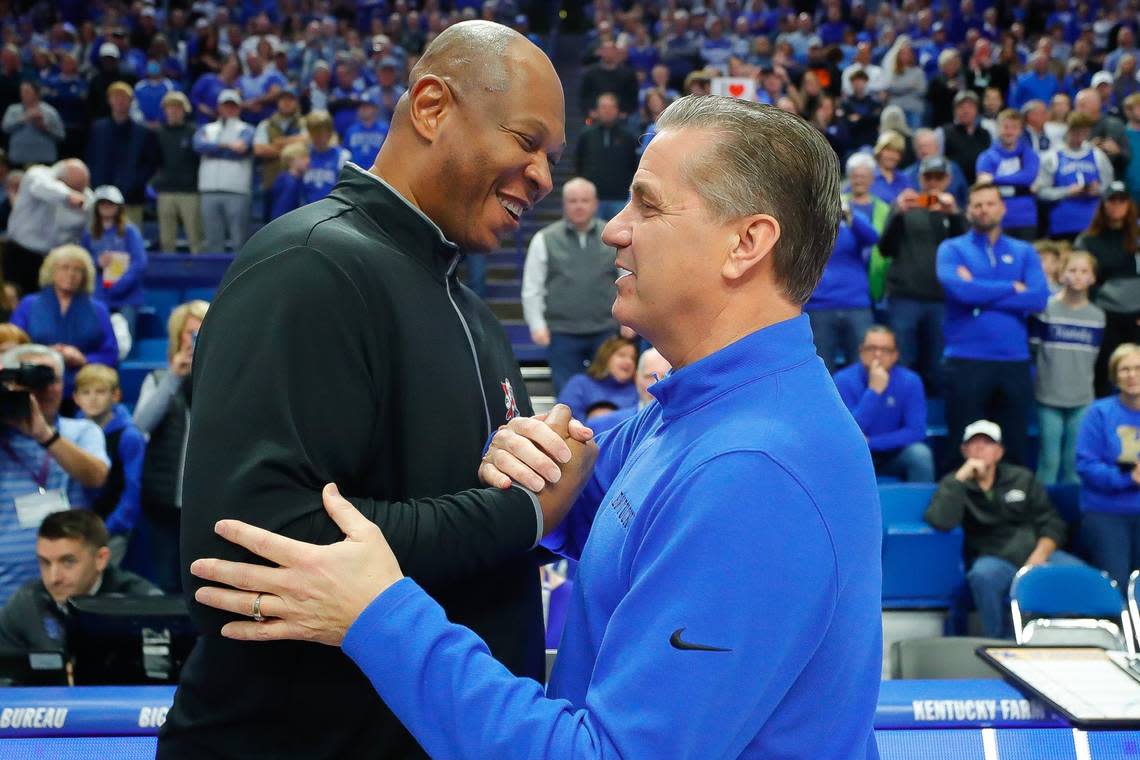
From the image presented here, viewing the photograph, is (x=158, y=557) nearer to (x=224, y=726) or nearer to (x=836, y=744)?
(x=224, y=726)

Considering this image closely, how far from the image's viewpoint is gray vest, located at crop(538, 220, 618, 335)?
7.88 meters

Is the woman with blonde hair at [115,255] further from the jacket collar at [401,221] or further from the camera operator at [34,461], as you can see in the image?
the jacket collar at [401,221]

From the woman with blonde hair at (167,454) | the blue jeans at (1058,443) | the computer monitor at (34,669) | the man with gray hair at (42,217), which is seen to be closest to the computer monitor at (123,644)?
the computer monitor at (34,669)

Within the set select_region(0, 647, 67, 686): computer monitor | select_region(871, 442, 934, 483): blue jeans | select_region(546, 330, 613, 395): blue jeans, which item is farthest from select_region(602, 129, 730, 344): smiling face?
select_region(546, 330, 613, 395): blue jeans

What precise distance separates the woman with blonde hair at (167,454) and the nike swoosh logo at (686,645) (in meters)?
5.09

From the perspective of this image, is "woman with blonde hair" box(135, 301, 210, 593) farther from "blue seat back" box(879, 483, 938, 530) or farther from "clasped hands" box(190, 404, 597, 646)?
"clasped hands" box(190, 404, 597, 646)

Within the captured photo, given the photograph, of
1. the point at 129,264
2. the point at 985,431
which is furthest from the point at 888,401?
the point at 129,264

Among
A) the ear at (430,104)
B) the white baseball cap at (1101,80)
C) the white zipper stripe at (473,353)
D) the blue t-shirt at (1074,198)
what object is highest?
the ear at (430,104)

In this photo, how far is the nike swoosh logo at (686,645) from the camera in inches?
49.3

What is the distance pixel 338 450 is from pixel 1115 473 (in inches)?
227

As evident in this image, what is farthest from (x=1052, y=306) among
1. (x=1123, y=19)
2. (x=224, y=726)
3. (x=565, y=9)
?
(x=565, y=9)

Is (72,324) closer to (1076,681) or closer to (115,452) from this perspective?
(115,452)

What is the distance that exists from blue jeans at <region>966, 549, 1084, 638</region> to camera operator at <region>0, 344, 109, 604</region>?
4170mm

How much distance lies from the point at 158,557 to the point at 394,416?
490cm
